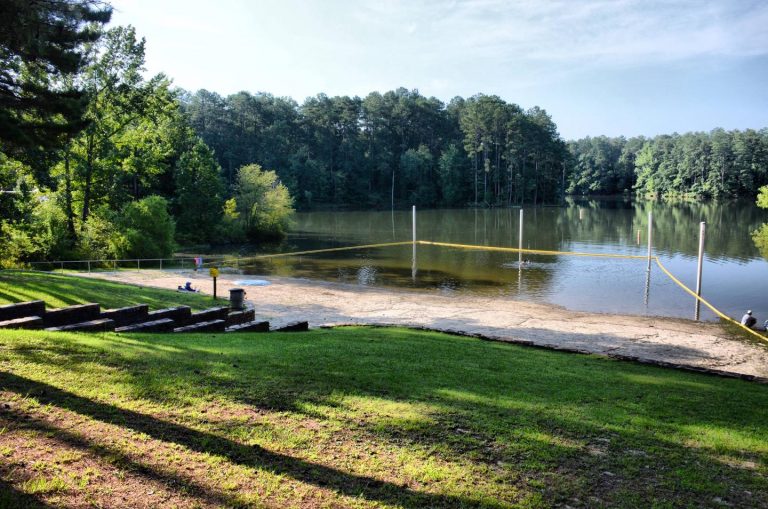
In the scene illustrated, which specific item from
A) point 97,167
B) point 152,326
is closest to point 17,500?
point 152,326

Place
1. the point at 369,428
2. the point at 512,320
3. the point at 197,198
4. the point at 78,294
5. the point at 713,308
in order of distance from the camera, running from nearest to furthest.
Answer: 1. the point at 369,428
2. the point at 78,294
3. the point at 512,320
4. the point at 713,308
5. the point at 197,198

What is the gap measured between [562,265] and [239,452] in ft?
122

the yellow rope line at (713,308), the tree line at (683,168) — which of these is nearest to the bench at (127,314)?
the yellow rope line at (713,308)

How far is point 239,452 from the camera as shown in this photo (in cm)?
529

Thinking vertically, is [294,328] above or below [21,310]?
below

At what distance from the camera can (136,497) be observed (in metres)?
4.42

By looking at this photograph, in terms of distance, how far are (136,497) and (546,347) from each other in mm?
10987

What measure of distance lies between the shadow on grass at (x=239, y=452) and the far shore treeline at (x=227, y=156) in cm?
1045

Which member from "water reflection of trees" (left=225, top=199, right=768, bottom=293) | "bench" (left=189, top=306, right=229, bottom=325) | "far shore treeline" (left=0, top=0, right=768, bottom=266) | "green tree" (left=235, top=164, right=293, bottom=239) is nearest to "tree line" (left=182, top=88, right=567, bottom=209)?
"far shore treeline" (left=0, top=0, right=768, bottom=266)

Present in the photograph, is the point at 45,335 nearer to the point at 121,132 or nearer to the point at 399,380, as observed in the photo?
the point at 399,380

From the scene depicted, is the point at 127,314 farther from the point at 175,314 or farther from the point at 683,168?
the point at 683,168

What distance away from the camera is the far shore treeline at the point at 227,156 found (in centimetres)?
1639

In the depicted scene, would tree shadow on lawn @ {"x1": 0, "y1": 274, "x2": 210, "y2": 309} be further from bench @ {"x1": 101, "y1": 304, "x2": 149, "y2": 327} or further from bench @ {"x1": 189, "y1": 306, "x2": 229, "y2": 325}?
bench @ {"x1": 189, "y1": 306, "x2": 229, "y2": 325}

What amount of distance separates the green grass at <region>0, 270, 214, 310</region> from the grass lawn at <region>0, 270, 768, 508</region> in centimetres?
523
